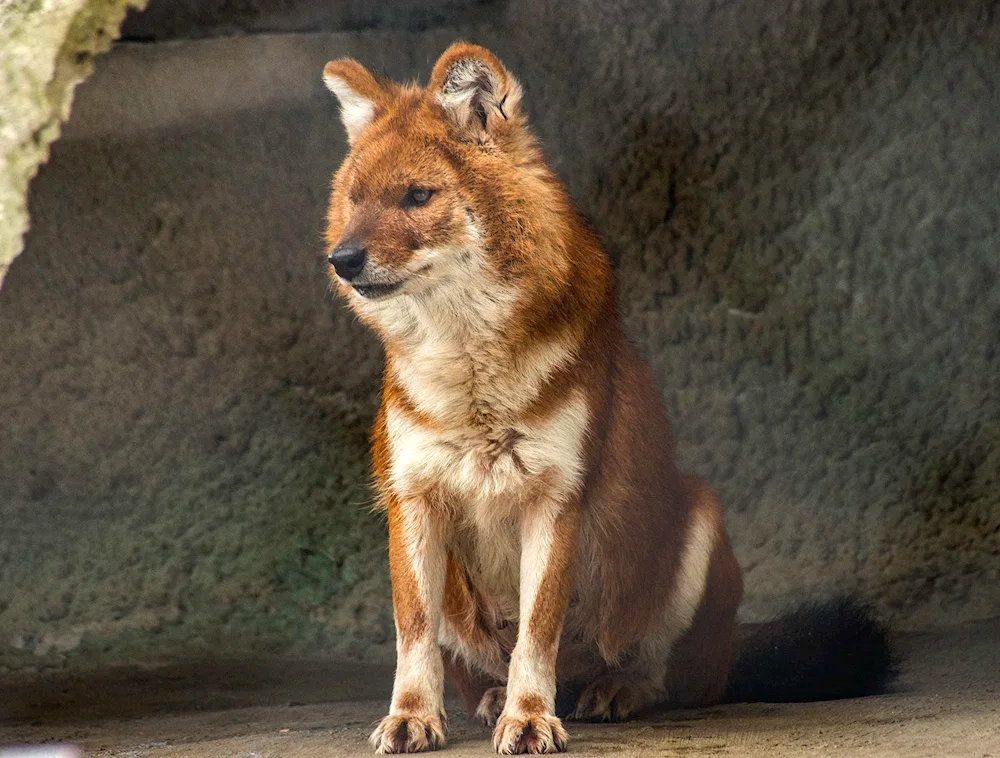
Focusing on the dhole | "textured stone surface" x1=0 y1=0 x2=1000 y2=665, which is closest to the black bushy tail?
the dhole

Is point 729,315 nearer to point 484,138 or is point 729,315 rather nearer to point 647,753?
point 484,138

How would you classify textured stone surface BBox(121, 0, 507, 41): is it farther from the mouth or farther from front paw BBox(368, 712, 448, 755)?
front paw BBox(368, 712, 448, 755)

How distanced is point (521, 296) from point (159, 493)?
2.34 m

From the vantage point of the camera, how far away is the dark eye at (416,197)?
365cm

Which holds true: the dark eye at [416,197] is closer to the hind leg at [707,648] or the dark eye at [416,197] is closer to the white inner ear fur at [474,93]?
the white inner ear fur at [474,93]

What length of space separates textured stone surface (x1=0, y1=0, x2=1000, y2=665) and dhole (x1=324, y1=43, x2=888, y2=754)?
1354 millimetres

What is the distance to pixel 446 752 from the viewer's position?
3520 mm

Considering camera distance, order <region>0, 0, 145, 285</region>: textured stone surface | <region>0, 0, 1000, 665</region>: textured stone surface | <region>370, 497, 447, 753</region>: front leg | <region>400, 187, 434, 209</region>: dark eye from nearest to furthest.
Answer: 1. <region>0, 0, 145, 285</region>: textured stone surface
2. <region>370, 497, 447, 753</region>: front leg
3. <region>400, 187, 434, 209</region>: dark eye
4. <region>0, 0, 1000, 665</region>: textured stone surface

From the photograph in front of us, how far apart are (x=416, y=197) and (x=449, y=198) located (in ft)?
0.30

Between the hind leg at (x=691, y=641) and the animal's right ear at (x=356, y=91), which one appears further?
the hind leg at (x=691, y=641)

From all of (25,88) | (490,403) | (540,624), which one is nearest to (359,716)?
(540,624)

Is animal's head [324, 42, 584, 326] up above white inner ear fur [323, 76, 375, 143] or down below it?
below

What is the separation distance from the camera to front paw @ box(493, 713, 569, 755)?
342cm

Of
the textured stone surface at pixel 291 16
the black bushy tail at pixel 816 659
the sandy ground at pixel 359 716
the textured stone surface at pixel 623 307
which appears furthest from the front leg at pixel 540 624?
the textured stone surface at pixel 291 16
